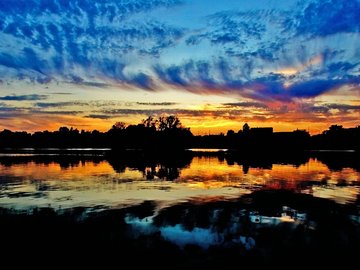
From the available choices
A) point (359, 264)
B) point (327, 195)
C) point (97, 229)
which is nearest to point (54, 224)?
point (97, 229)

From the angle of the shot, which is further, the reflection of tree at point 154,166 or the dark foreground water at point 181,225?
the reflection of tree at point 154,166

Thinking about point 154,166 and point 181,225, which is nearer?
point 181,225

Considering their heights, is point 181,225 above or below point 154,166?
below

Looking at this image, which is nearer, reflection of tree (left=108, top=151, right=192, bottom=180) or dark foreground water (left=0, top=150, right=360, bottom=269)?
dark foreground water (left=0, top=150, right=360, bottom=269)

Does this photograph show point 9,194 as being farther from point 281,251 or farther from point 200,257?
point 281,251

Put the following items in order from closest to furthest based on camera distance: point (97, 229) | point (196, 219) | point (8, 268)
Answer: point (8, 268) → point (97, 229) → point (196, 219)

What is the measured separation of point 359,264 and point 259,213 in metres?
8.73

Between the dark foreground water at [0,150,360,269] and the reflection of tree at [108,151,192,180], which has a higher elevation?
the reflection of tree at [108,151,192,180]

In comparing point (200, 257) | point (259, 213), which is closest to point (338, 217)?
point (259, 213)

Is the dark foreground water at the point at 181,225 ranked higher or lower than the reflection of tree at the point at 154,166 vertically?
lower

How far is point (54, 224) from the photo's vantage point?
17.2 m

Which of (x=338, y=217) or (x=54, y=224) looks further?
(x=338, y=217)

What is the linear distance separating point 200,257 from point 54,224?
8.12m

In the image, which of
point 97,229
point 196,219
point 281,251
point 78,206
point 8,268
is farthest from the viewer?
point 78,206
